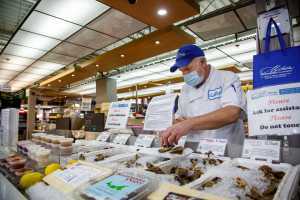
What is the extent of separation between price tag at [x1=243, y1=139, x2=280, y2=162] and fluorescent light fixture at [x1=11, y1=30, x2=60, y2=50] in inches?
223

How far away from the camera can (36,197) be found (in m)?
0.90

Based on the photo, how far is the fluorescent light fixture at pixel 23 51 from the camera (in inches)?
250

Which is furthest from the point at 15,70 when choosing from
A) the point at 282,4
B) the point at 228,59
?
the point at 282,4

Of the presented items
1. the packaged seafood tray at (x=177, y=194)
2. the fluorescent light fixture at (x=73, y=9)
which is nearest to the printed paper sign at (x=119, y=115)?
the packaged seafood tray at (x=177, y=194)

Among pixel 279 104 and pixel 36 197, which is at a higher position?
pixel 279 104

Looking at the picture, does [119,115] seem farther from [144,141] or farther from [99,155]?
[99,155]

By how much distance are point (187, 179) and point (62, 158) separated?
2.59ft

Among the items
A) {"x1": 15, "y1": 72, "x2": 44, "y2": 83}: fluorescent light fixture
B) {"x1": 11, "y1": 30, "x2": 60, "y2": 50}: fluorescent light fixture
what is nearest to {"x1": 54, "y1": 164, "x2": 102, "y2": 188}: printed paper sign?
{"x1": 11, "y1": 30, "x2": 60, "y2": 50}: fluorescent light fixture

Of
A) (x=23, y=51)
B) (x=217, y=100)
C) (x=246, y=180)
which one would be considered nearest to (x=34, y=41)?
(x=23, y=51)

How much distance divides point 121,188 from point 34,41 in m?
6.13

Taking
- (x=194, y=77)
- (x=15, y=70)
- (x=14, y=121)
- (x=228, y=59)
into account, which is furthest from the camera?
(x=15, y=70)

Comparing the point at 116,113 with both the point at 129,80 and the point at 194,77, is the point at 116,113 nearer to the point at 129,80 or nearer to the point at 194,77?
the point at 194,77

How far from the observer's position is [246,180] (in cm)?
78

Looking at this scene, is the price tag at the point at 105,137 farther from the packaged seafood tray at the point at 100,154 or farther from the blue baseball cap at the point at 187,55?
the blue baseball cap at the point at 187,55
